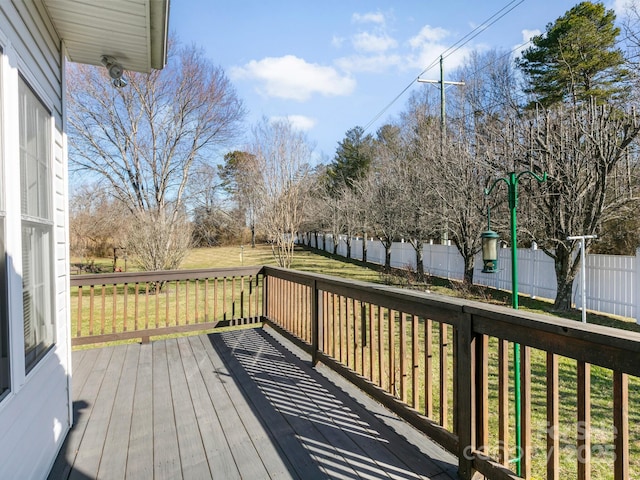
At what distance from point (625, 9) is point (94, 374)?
10.1 metres

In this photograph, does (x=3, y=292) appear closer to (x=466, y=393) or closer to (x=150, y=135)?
(x=466, y=393)

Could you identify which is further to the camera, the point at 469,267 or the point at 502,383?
the point at 469,267

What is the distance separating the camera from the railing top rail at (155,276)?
4188 mm

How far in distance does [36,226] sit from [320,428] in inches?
79.8

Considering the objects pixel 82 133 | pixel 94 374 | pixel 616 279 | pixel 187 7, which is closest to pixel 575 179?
pixel 616 279

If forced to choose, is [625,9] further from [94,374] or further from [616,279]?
[94,374]

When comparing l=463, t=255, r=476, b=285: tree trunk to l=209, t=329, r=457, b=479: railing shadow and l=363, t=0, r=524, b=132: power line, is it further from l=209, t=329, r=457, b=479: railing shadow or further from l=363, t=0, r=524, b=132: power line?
l=209, t=329, r=457, b=479: railing shadow

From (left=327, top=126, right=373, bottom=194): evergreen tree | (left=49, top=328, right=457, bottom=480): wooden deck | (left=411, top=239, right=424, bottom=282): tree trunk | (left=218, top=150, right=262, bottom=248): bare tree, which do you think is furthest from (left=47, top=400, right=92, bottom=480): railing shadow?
(left=327, top=126, right=373, bottom=194): evergreen tree

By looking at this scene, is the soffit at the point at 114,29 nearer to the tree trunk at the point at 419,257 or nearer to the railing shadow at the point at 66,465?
the railing shadow at the point at 66,465

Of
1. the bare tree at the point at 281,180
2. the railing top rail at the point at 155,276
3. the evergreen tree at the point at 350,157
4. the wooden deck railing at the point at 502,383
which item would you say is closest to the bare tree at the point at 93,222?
the bare tree at the point at 281,180

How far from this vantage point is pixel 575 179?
7.19 meters

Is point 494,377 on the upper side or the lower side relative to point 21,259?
lower

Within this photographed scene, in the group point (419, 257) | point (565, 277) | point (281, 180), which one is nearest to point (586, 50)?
point (419, 257)

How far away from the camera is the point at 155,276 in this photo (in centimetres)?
471
